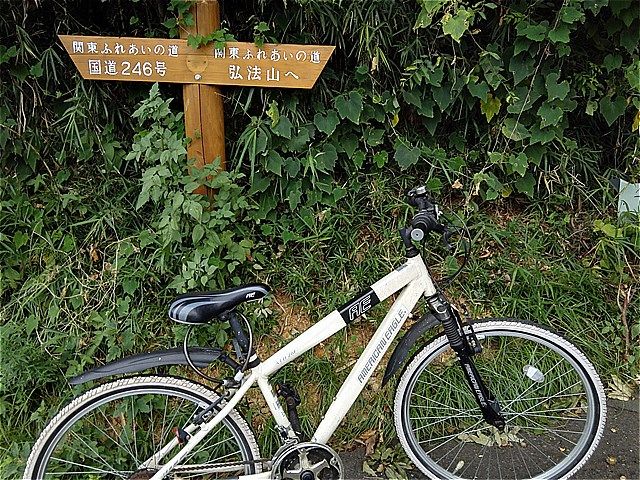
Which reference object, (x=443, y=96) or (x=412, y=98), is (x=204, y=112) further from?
(x=443, y=96)

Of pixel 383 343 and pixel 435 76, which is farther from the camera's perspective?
pixel 435 76

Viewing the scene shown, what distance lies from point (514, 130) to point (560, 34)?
56cm

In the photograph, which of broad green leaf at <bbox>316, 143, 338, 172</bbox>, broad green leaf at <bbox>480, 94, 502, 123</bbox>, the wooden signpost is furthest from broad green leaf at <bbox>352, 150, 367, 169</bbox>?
broad green leaf at <bbox>480, 94, 502, 123</bbox>

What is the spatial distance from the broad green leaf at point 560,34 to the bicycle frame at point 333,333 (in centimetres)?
152

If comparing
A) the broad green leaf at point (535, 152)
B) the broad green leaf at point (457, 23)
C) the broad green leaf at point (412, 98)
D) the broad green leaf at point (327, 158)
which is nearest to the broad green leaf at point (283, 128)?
the broad green leaf at point (327, 158)

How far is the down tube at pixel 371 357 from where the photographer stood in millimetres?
2406

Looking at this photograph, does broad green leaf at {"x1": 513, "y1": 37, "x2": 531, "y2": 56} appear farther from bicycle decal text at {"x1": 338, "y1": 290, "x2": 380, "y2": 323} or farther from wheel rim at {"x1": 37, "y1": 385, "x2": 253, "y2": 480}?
wheel rim at {"x1": 37, "y1": 385, "x2": 253, "y2": 480}

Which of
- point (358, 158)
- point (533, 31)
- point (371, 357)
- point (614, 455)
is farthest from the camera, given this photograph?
point (358, 158)

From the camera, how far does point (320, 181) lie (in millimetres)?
3340

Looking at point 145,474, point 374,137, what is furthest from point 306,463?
point 374,137

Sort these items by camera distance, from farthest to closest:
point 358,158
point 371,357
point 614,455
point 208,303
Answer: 1. point 358,158
2. point 614,455
3. point 371,357
4. point 208,303

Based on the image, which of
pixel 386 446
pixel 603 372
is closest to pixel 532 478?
pixel 386 446

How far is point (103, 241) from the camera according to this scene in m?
3.37

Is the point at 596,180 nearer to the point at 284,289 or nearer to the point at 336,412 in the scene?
the point at 284,289
